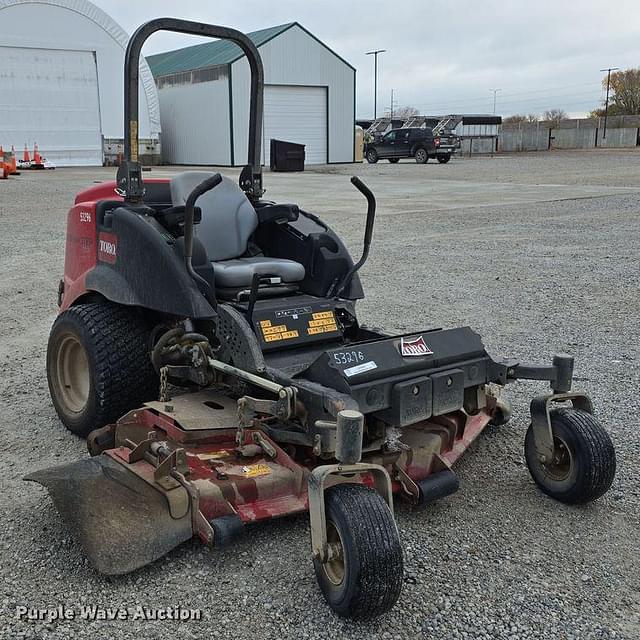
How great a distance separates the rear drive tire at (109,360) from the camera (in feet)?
12.8

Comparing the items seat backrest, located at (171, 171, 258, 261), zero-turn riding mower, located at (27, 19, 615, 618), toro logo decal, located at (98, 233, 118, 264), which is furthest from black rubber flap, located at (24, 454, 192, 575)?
seat backrest, located at (171, 171, 258, 261)

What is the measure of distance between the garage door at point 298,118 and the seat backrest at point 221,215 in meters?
28.2

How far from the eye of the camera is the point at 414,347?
3188 mm

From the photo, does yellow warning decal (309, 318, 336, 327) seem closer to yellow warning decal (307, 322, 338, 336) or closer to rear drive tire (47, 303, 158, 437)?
yellow warning decal (307, 322, 338, 336)

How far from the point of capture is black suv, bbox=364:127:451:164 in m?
32.9

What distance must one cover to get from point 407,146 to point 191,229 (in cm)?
3092

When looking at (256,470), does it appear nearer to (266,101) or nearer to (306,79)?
(266,101)

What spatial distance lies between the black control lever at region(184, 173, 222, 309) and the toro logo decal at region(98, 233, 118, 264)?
0.57 metres

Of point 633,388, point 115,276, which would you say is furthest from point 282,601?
point 633,388

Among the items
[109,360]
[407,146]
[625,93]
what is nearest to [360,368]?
[109,360]

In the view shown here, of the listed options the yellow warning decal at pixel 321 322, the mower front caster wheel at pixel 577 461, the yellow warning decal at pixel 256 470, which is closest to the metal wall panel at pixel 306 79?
the yellow warning decal at pixel 321 322

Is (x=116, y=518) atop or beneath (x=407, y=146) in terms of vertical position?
beneath

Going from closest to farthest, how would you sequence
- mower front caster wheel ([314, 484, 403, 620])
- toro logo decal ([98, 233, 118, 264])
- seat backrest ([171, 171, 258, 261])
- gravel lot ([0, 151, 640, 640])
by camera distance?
mower front caster wheel ([314, 484, 403, 620])
gravel lot ([0, 151, 640, 640])
toro logo decal ([98, 233, 118, 264])
seat backrest ([171, 171, 258, 261])

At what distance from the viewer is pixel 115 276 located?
399 centimetres
